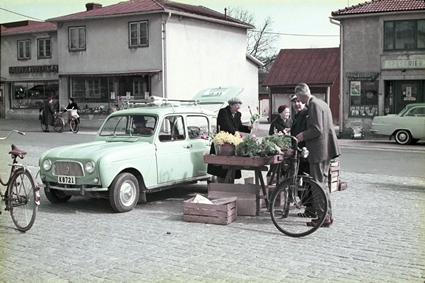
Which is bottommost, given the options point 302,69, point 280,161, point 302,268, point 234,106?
point 302,268

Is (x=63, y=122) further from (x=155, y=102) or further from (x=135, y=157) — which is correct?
(x=135, y=157)

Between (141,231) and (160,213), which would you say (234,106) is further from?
(141,231)

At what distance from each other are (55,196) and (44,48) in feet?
104

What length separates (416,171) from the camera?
14.0 meters

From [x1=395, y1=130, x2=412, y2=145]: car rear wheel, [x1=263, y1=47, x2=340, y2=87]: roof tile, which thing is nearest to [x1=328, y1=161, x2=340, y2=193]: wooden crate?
[x1=395, y1=130, x2=412, y2=145]: car rear wheel

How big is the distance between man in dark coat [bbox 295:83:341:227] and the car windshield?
3.01 m

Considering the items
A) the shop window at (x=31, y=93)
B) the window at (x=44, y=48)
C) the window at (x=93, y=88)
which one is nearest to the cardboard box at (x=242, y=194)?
the window at (x=93, y=88)

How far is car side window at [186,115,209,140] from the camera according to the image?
10.1 metres

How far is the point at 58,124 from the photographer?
2953cm

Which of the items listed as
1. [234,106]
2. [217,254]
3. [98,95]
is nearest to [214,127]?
[234,106]

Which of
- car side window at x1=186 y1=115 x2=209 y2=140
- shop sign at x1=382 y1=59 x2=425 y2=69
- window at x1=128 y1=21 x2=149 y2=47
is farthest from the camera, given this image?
window at x1=128 y1=21 x2=149 y2=47

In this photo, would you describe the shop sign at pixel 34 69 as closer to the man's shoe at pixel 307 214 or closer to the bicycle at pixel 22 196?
the bicycle at pixel 22 196

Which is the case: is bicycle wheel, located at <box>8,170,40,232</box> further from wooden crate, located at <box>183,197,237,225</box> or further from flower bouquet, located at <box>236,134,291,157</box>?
flower bouquet, located at <box>236,134,291,157</box>

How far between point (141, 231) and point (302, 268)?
8.32ft
